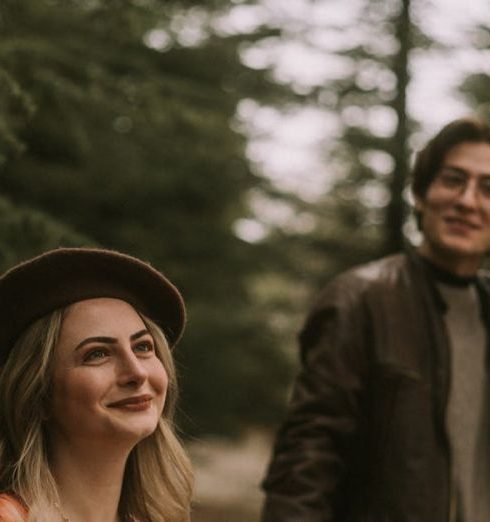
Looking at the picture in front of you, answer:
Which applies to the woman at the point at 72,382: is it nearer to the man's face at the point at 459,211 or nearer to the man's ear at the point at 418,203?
the man's face at the point at 459,211

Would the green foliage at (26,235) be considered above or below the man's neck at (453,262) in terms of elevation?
above

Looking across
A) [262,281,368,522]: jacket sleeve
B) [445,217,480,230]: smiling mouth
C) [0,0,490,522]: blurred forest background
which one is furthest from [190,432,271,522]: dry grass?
[445,217,480,230]: smiling mouth

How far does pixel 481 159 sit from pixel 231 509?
9043mm

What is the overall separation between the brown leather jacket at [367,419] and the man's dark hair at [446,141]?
585mm

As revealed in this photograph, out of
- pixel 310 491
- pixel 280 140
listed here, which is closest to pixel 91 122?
pixel 310 491

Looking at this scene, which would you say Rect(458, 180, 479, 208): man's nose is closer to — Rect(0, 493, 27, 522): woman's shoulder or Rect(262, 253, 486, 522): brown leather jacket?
Rect(262, 253, 486, 522): brown leather jacket

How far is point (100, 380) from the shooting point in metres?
2.45

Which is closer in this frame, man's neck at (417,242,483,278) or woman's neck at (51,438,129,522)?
woman's neck at (51,438,129,522)

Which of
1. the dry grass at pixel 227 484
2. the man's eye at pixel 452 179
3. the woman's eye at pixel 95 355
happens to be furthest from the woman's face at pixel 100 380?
the dry grass at pixel 227 484

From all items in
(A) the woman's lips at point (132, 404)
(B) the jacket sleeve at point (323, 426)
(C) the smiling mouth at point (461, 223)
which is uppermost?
(C) the smiling mouth at point (461, 223)

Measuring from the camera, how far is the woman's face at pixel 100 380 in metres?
2.45

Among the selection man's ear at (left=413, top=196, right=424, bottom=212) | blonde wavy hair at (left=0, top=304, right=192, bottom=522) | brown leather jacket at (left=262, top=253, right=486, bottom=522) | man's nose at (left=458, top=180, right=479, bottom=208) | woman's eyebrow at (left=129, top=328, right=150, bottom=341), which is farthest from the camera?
man's ear at (left=413, top=196, right=424, bottom=212)

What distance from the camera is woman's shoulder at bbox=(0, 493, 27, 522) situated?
2291 millimetres

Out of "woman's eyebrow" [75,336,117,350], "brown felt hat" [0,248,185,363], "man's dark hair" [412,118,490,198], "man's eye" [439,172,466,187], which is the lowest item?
"woman's eyebrow" [75,336,117,350]
